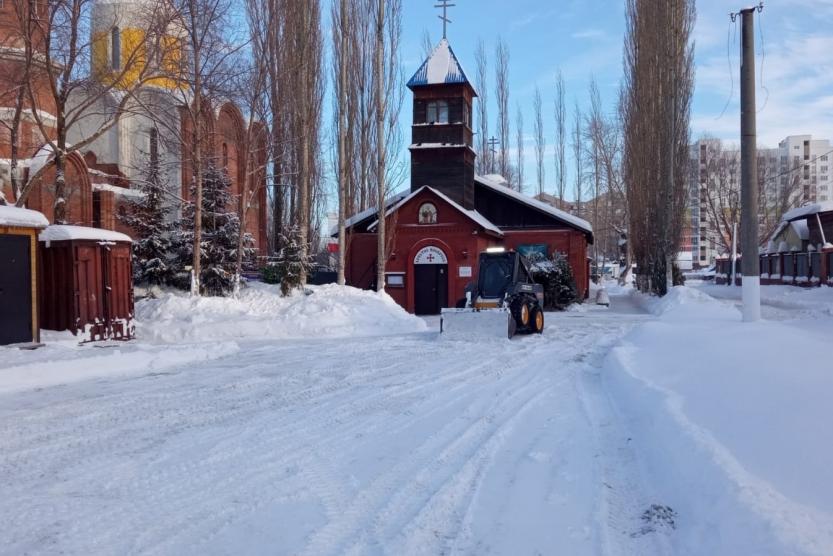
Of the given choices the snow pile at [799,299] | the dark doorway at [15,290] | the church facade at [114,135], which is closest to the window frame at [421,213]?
the church facade at [114,135]

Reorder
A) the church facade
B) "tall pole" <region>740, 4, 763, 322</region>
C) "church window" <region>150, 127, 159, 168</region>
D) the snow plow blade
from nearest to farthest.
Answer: "tall pole" <region>740, 4, 763, 322</region> < the snow plow blade < the church facade < "church window" <region>150, 127, 159, 168</region>

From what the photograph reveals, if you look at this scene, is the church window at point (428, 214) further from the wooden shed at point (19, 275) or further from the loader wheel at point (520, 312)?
the wooden shed at point (19, 275)

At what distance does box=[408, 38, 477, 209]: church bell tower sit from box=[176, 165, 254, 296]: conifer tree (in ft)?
30.4

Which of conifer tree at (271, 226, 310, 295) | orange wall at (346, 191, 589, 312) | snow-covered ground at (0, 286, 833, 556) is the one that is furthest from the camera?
orange wall at (346, 191, 589, 312)

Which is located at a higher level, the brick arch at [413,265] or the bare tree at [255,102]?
the bare tree at [255,102]

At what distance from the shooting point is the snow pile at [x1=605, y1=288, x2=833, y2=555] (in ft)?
12.6

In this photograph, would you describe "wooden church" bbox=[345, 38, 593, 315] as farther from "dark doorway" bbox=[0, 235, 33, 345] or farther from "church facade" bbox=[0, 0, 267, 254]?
"dark doorway" bbox=[0, 235, 33, 345]

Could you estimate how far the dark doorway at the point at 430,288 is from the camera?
2900 centimetres

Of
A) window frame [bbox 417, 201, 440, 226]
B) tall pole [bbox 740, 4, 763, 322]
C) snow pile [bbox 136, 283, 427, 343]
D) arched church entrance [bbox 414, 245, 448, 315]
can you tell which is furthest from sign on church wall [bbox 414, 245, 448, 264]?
tall pole [bbox 740, 4, 763, 322]

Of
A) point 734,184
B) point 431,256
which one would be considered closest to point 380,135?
point 431,256

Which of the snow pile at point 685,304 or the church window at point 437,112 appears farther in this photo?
the church window at point 437,112

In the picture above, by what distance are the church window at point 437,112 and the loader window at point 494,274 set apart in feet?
44.5

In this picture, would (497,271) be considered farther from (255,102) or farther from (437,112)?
(437,112)

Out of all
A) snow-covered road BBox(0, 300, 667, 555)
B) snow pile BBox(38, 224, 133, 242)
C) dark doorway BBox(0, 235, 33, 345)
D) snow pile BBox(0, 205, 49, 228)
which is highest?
snow pile BBox(0, 205, 49, 228)
